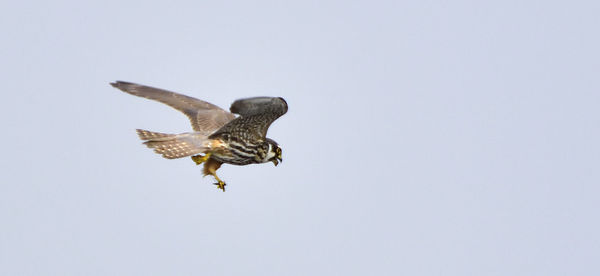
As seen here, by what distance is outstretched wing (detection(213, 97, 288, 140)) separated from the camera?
42.4ft

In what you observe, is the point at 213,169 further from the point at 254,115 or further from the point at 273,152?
the point at 254,115

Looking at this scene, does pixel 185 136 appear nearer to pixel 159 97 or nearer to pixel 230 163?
pixel 230 163

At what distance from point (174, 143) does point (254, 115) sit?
1.46 m

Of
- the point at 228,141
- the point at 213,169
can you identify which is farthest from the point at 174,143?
the point at 213,169

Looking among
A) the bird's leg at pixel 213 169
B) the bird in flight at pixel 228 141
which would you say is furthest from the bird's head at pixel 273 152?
the bird's leg at pixel 213 169

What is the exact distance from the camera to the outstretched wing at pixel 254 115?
42.4ft

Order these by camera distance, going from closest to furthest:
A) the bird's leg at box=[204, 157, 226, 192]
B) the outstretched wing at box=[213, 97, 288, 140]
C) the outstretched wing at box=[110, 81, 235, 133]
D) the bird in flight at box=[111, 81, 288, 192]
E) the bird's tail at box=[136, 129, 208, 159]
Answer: the outstretched wing at box=[213, 97, 288, 140] → the bird in flight at box=[111, 81, 288, 192] → the bird's tail at box=[136, 129, 208, 159] → the bird's leg at box=[204, 157, 226, 192] → the outstretched wing at box=[110, 81, 235, 133]

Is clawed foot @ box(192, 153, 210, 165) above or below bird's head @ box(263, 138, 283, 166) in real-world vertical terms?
below

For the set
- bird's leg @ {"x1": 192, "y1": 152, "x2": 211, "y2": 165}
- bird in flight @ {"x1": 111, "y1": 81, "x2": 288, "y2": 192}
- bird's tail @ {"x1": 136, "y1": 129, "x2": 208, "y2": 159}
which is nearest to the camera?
bird in flight @ {"x1": 111, "y1": 81, "x2": 288, "y2": 192}

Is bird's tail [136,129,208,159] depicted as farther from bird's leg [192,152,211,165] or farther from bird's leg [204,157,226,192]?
bird's leg [204,157,226,192]

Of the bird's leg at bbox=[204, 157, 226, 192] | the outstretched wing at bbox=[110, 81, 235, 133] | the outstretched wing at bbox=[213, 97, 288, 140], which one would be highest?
the outstretched wing at bbox=[110, 81, 235, 133]

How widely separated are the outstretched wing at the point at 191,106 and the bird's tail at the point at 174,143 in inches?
38.1

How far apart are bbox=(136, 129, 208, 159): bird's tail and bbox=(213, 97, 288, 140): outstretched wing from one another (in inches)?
13.2

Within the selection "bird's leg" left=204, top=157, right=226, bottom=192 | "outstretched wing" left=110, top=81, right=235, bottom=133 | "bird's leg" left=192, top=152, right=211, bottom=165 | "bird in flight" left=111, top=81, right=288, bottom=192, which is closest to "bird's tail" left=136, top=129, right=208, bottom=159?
"bird in flight" left=111, top=81, right=288, bottom=192
